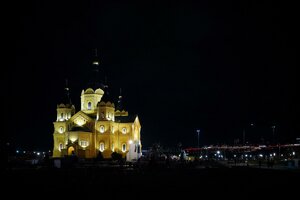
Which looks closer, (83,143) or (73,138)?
(73,138)

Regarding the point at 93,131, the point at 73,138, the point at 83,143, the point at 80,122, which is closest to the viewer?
the point at 73,138

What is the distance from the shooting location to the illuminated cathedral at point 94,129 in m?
74.9

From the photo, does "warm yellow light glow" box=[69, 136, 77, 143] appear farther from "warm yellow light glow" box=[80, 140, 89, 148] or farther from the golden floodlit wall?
"warm yellow light glow" box=[80, 140, 89, 148]

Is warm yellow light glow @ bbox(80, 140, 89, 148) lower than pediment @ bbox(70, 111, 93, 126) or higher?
lower

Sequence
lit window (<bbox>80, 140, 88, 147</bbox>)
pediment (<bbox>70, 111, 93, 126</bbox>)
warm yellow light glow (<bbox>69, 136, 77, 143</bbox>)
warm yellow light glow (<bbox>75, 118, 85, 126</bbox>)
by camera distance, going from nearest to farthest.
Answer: warm yellow light glow (<bbox>69, 136, 77, 143</bbox>) < lit window (<bbox>80, 140, 88, 147</bbox>) < pediment (<bbox>70, 111, 93, 126</bbox>) < warm yellow light glow (<bbox>75, 118, 85, 126</bbox>)

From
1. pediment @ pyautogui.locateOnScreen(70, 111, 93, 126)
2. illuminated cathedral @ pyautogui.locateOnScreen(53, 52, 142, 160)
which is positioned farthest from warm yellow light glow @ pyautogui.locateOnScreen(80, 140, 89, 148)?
pediment @ pyautogui.locateOnScreen(70, 111, 93, 126)

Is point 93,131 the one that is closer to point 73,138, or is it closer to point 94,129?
point 94,129

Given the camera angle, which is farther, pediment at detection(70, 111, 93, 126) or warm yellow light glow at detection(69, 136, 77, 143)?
pediment at detection(70, 111, 93, 126)

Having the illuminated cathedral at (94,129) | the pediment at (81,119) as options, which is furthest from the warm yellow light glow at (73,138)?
the pediment at (81,119)

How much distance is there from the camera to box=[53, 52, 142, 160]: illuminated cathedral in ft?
246

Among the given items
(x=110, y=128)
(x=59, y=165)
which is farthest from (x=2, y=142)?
(x=110, y=128)

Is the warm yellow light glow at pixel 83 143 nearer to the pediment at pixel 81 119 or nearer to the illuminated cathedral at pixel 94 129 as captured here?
the illuminated cathedral at pixel 94 129

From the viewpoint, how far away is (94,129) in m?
78.0

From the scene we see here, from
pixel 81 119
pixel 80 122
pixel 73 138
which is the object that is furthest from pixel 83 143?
pixel 81 119
